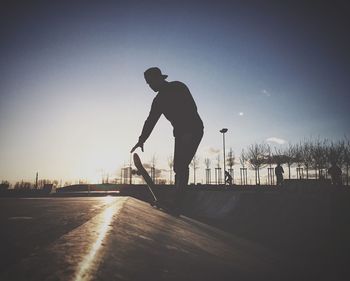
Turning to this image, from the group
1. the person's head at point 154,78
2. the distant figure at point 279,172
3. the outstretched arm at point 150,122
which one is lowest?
the distant figure at point 279,172

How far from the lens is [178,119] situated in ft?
12.7

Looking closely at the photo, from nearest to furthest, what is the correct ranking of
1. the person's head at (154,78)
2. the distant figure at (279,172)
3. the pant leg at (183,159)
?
the pant leg at (183,159), the person's head at (154,78), the distant figure at (279,172)

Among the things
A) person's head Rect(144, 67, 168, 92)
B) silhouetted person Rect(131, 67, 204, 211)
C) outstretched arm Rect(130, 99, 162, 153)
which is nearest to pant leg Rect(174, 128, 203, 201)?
silhouetted person Rect(131, 67, 204, 211)

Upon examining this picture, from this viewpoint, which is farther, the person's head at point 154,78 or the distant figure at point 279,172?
the distant figure at point 279,172

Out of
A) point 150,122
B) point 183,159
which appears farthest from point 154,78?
point 183,159

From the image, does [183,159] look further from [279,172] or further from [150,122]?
[279,172]

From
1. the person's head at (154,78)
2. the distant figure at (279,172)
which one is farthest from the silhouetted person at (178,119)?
the distant figure at (279,172)

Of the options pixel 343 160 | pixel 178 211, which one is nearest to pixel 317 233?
pixel 178 211

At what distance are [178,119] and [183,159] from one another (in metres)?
0.64

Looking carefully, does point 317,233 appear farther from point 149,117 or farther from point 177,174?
point 149,117

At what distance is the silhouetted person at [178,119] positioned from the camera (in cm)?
377

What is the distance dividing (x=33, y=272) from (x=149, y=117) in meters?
3.58

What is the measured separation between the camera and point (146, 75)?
3994 millimetres

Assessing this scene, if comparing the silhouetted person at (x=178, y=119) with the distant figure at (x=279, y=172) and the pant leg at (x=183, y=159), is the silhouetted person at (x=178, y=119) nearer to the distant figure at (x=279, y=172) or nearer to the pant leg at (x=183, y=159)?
the pant leg at (x=183, y=159)
